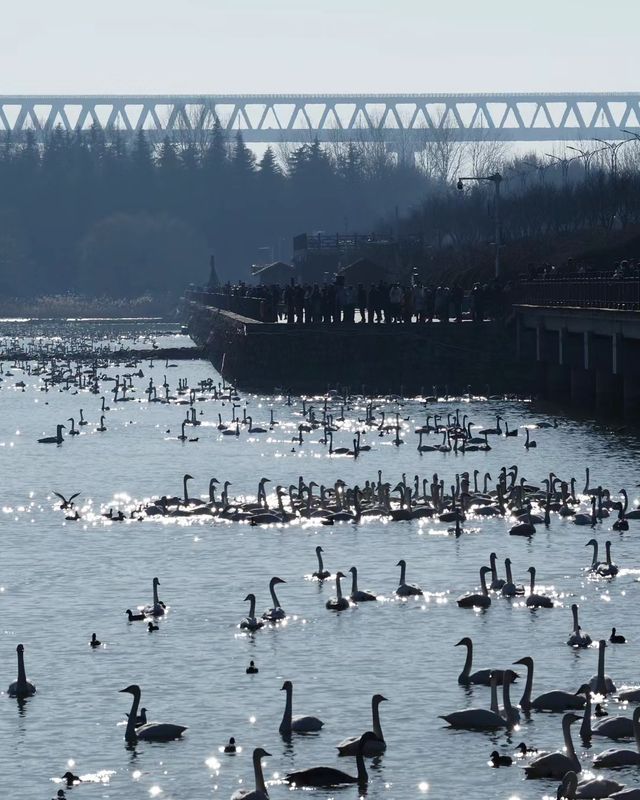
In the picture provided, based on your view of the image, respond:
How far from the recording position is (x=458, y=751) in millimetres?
24406

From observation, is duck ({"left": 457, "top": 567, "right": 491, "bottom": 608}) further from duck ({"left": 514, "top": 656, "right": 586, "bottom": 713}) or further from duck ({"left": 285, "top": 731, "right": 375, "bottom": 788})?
duck ({"left": 285, "top": 731, "right": 375, "bottom": 788})

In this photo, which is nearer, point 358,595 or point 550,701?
point 550,701

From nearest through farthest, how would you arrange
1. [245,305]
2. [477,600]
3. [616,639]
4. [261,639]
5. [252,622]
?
[616,639] < [261,639] < [252,622] < [477,600] < [245,305]

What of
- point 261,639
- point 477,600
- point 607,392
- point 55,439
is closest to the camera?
point 261,639

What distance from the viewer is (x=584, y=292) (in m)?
80.4

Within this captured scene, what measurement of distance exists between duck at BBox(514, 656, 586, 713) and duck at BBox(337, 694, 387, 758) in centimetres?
220

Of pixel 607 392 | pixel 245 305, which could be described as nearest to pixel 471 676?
pixel 607 392

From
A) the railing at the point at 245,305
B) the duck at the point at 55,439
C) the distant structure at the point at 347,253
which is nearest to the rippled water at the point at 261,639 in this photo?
the duck at the point at 55,439

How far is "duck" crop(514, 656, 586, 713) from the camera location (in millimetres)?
25859

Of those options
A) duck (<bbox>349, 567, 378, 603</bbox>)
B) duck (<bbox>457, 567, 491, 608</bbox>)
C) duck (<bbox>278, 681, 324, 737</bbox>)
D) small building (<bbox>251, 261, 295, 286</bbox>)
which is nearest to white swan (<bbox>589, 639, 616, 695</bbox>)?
duck (<bbox>278, 681, 324, 737</bbox>)

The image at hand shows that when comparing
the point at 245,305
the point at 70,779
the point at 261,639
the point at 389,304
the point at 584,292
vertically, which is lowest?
the point at 70,779

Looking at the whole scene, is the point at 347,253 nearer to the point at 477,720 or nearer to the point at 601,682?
the point at 601,682

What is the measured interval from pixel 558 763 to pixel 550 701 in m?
A: 2.76

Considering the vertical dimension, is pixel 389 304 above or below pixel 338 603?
above
